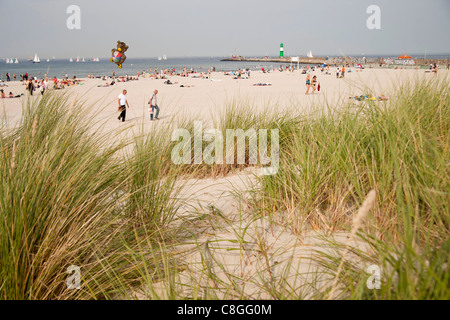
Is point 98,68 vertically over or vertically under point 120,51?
over

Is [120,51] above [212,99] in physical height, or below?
above

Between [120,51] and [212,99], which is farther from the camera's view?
[120,51]

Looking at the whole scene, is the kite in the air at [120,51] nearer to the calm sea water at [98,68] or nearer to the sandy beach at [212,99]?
the sandy beach at [212,99]

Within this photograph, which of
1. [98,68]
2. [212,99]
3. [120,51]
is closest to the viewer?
[212,99]

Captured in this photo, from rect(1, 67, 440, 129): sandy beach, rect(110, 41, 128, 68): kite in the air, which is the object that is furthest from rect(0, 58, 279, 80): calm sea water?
rect(1, 67, 440, 129): sandy beach

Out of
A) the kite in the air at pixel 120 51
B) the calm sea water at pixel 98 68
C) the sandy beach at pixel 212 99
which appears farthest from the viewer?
the calm sea water at pixel 98 68

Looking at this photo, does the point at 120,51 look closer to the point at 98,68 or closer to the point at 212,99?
the point at 212,99

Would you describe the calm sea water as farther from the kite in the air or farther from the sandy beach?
the sandy beach

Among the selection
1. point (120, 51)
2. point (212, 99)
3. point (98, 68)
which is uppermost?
point (98, 68)

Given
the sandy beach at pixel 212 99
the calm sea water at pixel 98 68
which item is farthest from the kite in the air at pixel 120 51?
the calm sea water at pixel 98 68

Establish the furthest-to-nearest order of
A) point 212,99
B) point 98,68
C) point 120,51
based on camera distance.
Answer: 1. point 98,68
2. point 120,51
3. point 212,99

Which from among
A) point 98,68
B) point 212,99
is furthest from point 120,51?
point 98,68
